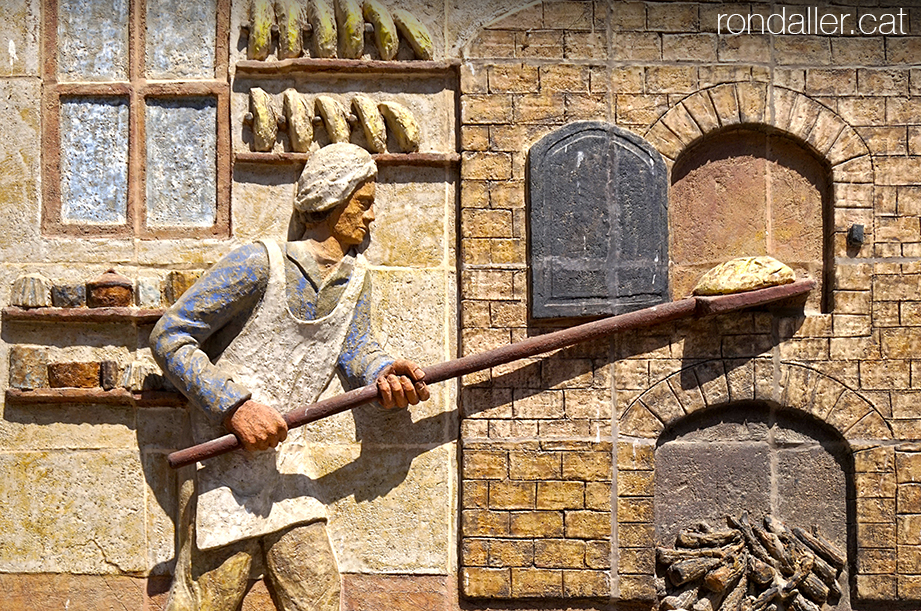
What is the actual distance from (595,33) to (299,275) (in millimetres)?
1551

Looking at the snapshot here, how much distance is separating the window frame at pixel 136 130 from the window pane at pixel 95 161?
23 mm

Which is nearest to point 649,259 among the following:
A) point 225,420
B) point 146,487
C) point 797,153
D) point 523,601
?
point 797,153

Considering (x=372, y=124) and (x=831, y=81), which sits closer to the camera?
(x=372, y=124)

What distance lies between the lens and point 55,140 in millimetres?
4828

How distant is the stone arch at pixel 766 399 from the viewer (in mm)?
4758

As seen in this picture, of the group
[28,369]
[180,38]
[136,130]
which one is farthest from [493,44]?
[28,369]

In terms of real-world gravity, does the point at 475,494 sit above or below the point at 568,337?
below

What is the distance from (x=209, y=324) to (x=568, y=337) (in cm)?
134

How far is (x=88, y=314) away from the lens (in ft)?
15.3

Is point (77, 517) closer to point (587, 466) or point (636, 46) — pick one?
point (587, 466)

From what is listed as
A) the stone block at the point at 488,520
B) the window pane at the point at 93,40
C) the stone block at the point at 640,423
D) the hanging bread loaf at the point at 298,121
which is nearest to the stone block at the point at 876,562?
the stone block at the point at 640,423

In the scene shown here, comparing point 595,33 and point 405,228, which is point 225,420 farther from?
point 595,33

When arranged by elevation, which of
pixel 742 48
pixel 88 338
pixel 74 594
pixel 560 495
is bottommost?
pixel 74 594

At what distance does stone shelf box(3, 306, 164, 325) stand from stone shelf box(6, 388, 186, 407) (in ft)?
0.89
